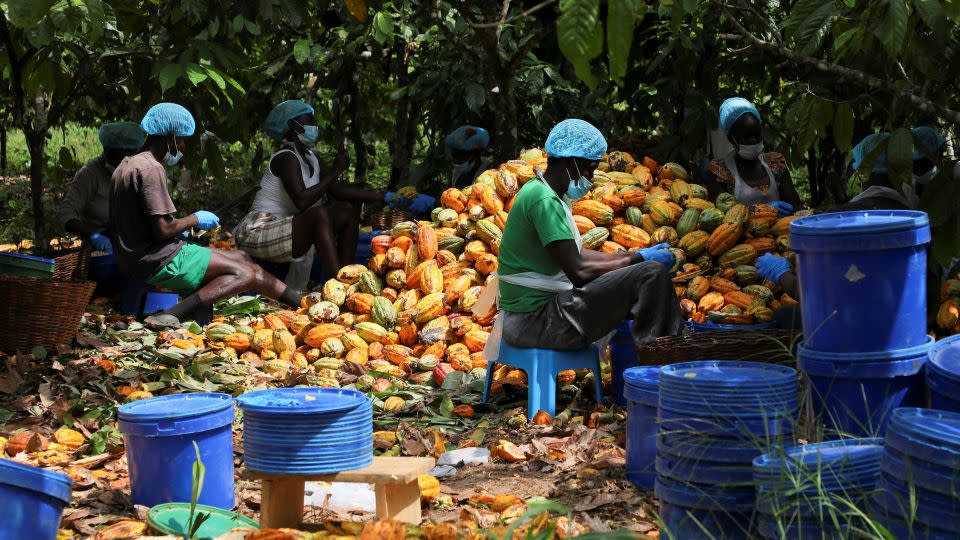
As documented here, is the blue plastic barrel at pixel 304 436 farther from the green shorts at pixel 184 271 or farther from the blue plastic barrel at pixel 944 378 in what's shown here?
the green shorts at pixel 184 271

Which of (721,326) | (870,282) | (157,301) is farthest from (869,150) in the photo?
(157,301)

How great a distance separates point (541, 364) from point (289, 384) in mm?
1186

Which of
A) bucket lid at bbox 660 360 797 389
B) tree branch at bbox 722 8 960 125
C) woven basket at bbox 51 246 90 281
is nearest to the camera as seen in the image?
bucket lid at bbox 660 360 797 389

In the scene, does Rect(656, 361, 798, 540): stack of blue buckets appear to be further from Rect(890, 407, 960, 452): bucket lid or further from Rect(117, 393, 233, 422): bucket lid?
Rect(117, 393, 233, 422): bucket lid

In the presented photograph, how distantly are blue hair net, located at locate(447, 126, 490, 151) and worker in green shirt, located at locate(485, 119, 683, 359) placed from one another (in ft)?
9.54

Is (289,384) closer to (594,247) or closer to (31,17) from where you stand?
(594,247)

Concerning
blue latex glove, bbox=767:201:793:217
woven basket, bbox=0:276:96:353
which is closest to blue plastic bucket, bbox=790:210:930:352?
blue latex glove, bbox=767:201:793:217

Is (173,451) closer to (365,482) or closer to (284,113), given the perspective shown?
(365,482)

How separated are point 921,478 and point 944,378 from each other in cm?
63

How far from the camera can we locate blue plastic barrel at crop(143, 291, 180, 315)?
666 centimetres

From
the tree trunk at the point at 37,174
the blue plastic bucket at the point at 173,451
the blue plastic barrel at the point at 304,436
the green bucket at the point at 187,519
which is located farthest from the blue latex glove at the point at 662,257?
the tree trunk at the point at 37,174

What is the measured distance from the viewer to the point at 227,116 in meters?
8.66

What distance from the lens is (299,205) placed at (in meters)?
7.13

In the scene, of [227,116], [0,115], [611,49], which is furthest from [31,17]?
[0,115]
